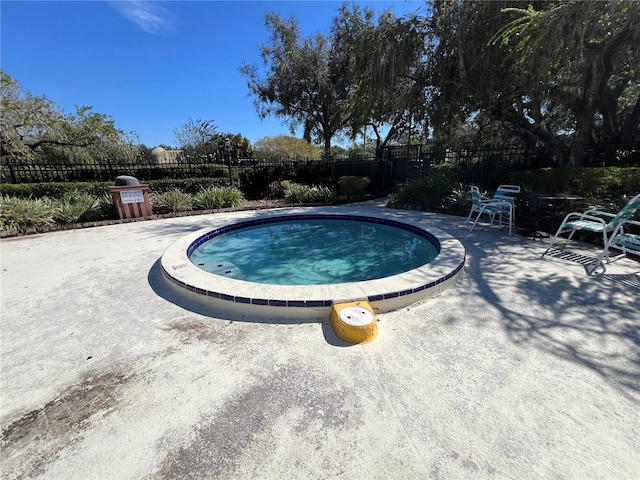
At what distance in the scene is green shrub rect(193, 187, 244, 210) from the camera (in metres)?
8.91

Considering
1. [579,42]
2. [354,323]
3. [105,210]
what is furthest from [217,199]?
[579,42]

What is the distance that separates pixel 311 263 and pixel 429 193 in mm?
5044

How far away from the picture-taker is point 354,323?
7.59 ft

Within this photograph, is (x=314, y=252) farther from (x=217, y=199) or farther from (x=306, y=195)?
(x=217, y=199)

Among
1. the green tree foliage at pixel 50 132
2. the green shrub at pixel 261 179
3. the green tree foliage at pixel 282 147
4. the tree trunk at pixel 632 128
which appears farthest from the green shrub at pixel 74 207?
the green tree foliage at pixel 282 147

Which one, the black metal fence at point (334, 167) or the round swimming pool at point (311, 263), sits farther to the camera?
the black metal fence at point (334, 167)

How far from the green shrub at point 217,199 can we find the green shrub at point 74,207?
2634 mm

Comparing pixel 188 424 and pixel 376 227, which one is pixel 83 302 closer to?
pixel 188 424

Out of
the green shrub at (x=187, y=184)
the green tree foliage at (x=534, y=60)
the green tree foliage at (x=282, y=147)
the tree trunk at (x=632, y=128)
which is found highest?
the green tree foliage at (x=282, y=147)

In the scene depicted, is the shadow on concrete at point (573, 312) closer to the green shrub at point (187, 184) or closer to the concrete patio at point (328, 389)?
the concrete patio at point (328, 389)

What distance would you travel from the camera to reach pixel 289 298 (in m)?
2.71

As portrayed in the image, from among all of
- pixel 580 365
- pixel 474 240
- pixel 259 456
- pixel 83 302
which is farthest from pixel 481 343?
pixel 83 302

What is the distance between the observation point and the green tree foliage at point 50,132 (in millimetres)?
12344

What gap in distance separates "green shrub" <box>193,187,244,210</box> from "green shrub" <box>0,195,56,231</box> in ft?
11.4
